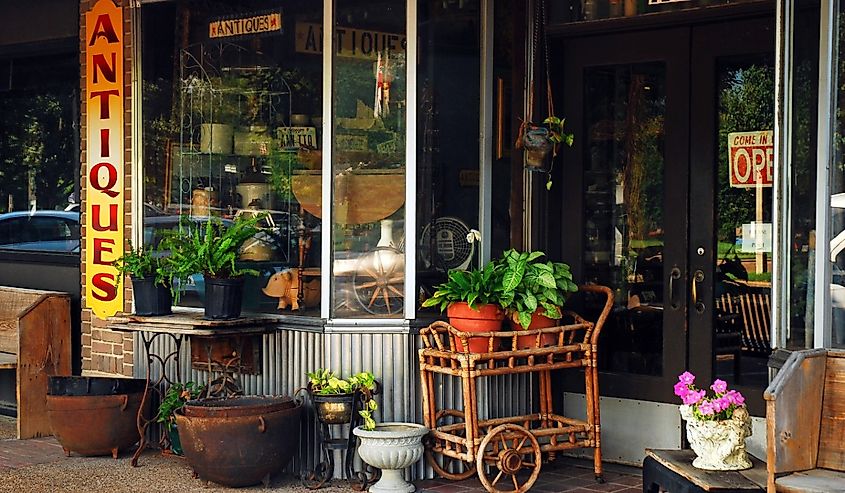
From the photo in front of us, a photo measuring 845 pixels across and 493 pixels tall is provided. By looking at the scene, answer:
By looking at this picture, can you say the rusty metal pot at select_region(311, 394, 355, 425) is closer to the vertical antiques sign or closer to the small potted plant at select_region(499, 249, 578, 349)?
the small potted plant at select_region(499, 249, 578, 349)

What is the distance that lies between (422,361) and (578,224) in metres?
1.34

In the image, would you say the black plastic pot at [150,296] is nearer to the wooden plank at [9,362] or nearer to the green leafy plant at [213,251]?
the green leafy plant at [213,251]

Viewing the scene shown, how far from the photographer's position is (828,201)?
5.14m

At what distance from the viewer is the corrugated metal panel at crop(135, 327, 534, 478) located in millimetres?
6594

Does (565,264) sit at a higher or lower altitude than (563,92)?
lower

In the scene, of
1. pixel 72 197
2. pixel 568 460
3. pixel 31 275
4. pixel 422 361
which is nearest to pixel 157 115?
pixel 72 197

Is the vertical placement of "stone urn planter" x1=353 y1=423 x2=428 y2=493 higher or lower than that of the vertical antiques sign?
lower

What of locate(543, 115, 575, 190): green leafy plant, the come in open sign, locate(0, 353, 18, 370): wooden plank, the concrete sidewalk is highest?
locate(543, 115, 575, 190): green leafy plant

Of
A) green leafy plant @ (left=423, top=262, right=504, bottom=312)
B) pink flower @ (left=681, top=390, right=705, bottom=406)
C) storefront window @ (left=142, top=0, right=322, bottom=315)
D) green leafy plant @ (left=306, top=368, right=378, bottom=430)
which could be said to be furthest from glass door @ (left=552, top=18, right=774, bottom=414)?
storefront window @ (left=142, top=0, right=322, bottom=315)

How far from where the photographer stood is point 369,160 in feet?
21.9

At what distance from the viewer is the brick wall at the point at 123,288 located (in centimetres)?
786

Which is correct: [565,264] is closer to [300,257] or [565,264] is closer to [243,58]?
[300,257]

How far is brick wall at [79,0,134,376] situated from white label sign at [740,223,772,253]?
387cm

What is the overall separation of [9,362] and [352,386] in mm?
2878
